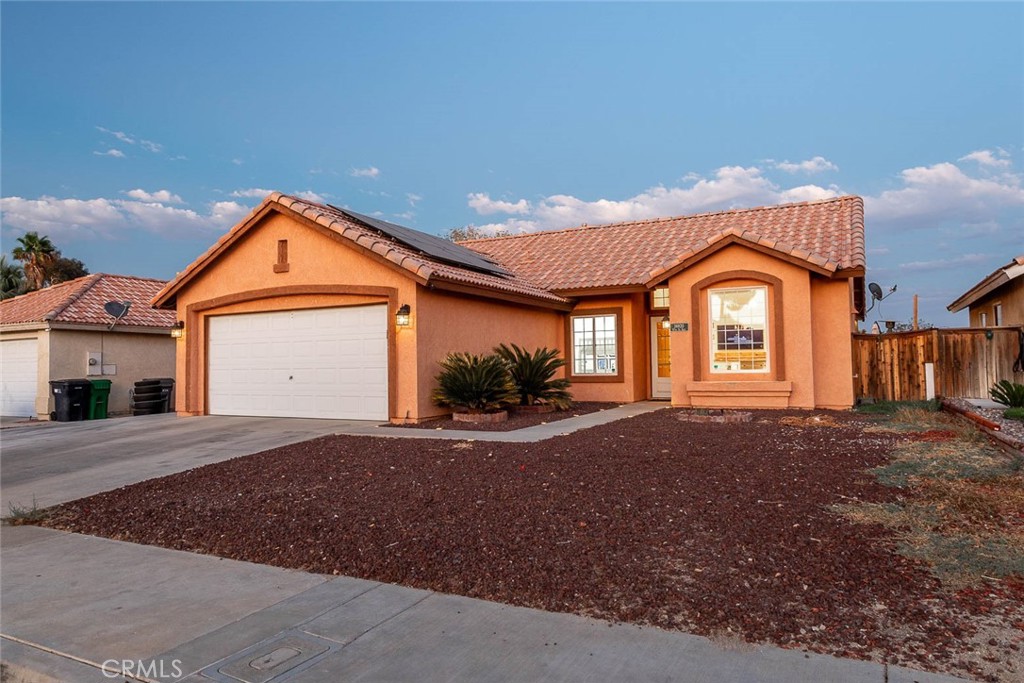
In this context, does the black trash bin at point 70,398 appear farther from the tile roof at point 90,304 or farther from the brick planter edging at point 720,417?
the brick planter edging at point 720,417

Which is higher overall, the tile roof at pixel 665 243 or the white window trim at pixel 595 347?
the tile roof at pixel 665 243

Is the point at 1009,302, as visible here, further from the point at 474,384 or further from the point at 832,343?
the point at 474,384

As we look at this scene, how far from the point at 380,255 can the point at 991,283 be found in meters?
17.0

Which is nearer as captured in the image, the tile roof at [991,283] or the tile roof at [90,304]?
the tile roof at [991,283]

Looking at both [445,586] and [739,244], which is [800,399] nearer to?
[739,244]

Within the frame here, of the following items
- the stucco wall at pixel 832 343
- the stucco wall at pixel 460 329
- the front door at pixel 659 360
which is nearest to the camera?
the stucco wall at pixel 460 329

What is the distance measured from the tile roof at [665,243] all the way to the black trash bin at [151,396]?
10.2 m

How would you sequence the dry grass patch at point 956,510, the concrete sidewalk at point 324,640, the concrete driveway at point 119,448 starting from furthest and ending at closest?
the concrete driveway at point 119,448, the dry grass patch at point 956,510, the concrete sidewalk at point 324,640

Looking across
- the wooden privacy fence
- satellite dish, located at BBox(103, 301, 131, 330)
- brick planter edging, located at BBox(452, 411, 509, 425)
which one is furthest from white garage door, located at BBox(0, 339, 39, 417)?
the wooden privacy fence

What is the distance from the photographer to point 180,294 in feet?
55.3

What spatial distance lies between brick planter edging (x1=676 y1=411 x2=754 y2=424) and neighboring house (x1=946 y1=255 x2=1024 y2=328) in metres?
8.97

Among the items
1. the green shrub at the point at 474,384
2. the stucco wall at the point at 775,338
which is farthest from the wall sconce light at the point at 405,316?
the stucco wall at the point at 775,338

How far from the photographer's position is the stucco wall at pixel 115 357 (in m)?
19.3

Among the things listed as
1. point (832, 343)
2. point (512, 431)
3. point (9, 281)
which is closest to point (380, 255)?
point (512, 431)
